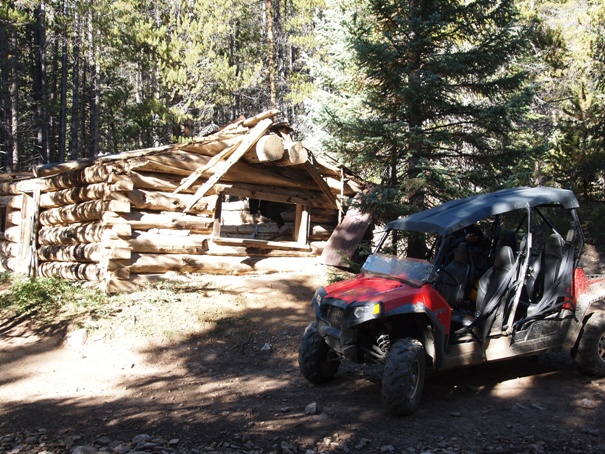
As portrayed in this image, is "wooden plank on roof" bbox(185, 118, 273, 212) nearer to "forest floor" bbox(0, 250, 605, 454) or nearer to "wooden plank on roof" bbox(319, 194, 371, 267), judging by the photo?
"forest floor" bbox(0, 250, 605, 454)

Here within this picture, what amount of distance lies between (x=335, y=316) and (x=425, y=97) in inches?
271

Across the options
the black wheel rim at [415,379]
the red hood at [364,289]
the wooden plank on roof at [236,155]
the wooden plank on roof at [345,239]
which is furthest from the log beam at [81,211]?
the black wheel rim at [415,379]

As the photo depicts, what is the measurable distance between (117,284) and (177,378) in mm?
3759

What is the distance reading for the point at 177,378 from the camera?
7.45 meters

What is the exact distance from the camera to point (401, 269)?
611cm

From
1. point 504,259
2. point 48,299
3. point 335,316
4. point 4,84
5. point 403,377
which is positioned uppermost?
point 4,84

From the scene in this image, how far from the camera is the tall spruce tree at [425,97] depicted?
35.6 ft

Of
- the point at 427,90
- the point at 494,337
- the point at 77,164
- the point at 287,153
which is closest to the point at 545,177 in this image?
the point at 427,90

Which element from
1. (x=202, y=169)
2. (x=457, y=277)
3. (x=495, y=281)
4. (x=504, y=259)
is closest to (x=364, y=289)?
(x=457, y=277)

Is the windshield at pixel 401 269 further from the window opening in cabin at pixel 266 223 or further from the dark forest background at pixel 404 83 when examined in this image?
the window opening in cabin at pixel 266 223

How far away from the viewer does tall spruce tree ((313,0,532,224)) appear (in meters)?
10.9

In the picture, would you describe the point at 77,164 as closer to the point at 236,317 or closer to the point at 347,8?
the point at 236,317

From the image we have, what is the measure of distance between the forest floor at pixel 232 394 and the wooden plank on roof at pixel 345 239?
2.76 meters

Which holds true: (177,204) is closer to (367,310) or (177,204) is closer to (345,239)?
(345,239)
